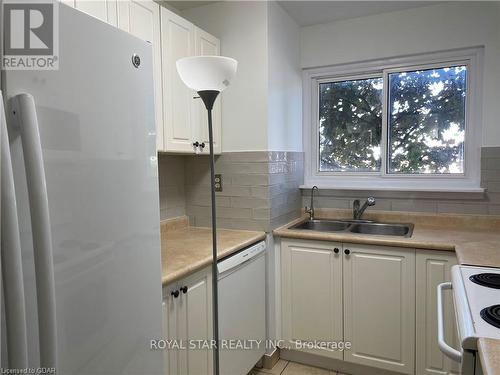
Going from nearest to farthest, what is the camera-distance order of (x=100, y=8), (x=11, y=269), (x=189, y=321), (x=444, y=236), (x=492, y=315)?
(x=11, y=269)
(x=492, y=315)
(x=100, y=8)
(x=189, y=321)
(x=444, y=236)

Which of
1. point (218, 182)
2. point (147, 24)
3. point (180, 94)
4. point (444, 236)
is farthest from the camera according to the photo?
point (218, 182)

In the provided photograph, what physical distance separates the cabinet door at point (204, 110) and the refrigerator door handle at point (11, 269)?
1.52 m

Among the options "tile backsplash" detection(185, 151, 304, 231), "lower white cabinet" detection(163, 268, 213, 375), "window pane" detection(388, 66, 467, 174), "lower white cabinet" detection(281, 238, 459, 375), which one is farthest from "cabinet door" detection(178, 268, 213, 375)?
"window pane" detection(388, 66, 467, 174)

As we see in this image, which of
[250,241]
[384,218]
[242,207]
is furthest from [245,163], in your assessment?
[384,218]

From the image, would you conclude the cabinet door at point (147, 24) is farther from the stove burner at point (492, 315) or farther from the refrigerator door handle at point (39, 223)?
the stove burner at point (492, 315)

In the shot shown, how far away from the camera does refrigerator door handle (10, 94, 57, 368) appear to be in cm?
75

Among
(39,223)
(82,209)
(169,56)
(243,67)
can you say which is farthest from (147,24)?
(39,223)

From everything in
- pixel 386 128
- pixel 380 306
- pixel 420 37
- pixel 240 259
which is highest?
pixel 420 37

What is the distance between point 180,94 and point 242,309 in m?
1.29

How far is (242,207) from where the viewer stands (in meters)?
2.45

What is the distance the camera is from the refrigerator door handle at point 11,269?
71cm

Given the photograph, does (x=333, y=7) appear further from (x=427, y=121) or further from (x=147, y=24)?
(x=147, y=24)

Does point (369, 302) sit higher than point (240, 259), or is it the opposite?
point (240, 259)

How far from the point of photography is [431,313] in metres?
2.08
